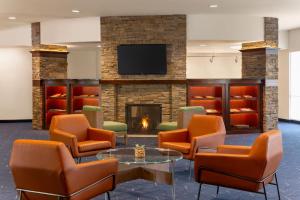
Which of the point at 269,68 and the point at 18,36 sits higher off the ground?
the point at 18,36

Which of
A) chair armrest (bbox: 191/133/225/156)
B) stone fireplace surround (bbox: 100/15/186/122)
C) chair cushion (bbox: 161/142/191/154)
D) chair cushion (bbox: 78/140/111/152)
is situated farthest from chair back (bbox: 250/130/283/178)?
stone fireplace surround (bbox: 100/15/186/122)

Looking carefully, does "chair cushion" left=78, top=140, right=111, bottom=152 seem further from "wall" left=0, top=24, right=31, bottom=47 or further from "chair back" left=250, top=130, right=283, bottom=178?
"wall" left=0, top=24, right=31, bottom=47

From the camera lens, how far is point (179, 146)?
A: 6254mm

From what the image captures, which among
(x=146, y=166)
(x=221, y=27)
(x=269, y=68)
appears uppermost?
(x=221, y=27)

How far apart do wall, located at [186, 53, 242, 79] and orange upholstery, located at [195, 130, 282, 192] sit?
1202cm

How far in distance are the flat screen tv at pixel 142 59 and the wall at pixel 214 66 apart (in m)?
5.72

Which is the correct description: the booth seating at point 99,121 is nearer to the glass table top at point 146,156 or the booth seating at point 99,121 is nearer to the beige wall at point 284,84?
the glass table top at point 146,156

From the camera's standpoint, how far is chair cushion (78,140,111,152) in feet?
21.3

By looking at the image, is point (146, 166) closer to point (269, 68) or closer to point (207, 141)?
point (207, 141)

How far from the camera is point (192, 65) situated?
1656cm

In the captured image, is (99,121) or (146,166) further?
(99,121)

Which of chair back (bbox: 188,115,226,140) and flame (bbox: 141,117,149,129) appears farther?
flame (bbox: 141,117,149,129)

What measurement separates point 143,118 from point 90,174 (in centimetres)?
708

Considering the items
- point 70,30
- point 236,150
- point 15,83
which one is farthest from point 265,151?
point 15,83
